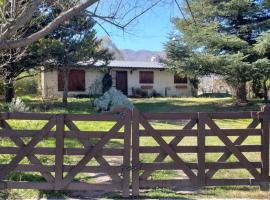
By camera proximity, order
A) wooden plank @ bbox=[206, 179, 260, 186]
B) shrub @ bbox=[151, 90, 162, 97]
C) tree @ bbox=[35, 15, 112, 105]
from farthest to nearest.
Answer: shrub @ bbox=[151, 90, 162, 97], tree @ bbox=[35, 15, 112, 105], wooden plank @ bbox=[206, 179, 260, 186]

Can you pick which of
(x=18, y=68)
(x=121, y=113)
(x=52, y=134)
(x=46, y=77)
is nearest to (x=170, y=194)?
(x=121, y=113)

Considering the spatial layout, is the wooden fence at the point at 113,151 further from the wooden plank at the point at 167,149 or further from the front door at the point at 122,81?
the front door at the point at 122,81

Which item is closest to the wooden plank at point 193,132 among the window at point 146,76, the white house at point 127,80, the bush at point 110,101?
the bush at point 110,101

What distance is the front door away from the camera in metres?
37.6

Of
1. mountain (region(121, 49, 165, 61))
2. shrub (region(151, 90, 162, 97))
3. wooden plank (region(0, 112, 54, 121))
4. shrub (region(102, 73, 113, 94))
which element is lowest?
shrub (region(151, 90, 162, 97))

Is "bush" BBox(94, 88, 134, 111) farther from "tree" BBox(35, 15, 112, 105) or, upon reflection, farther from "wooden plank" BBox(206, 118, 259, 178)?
"wooden plank" BBox(206, 118, 259, 178)

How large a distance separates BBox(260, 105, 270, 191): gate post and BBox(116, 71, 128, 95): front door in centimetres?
3027

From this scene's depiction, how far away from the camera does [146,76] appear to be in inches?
1526

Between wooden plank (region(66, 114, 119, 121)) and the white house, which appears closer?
wooden plank (region(66, 114, 119, 121))

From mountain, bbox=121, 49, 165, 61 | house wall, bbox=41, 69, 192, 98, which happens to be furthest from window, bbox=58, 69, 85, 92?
mountain, bbox=121, 49, 165, 61

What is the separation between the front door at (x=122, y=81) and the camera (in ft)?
123

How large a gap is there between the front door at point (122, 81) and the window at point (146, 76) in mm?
1549

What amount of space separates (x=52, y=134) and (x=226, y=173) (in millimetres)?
3543

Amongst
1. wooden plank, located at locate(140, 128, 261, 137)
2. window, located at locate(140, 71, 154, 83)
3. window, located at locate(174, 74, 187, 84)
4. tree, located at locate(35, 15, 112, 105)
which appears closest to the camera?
wooden plank, located at locate(140, 128, 261, 137)
